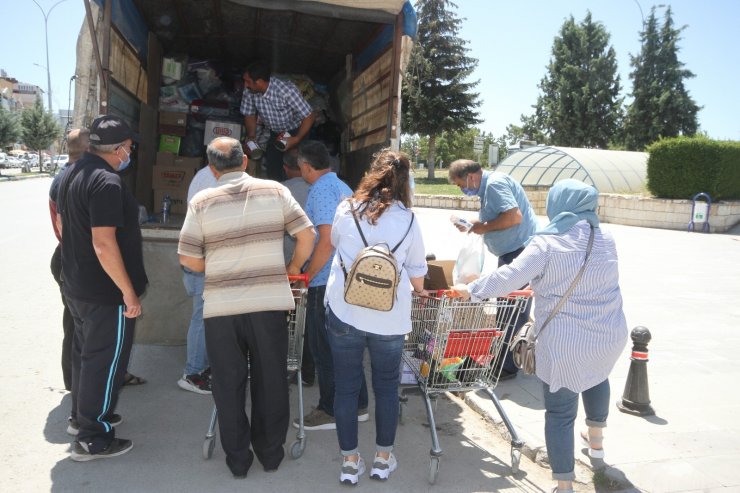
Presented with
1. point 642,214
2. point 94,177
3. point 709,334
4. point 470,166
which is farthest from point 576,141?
point 94,177

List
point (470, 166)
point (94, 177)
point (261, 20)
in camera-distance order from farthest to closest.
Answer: point (261, 20), point (470, 166), point (94, 177)

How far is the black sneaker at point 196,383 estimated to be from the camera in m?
4.81

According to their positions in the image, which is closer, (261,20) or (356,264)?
(356,264)

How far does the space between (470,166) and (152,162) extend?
175 inches

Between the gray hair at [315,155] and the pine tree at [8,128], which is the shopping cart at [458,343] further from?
the pine tree at [8,128]

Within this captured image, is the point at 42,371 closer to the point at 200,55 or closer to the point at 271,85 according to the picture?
the point at 271,85

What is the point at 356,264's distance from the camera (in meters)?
3.17

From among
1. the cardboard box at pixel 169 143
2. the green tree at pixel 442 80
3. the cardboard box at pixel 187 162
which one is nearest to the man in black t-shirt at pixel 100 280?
the cardboard box at pixel 187 162

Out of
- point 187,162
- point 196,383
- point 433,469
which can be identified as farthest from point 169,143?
point 433,469

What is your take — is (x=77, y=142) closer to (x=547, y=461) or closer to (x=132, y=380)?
(x=132, y=380)

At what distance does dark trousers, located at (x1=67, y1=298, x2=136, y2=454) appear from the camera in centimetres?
354

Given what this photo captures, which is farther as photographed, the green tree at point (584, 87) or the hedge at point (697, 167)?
the green tree at point (584, 87)

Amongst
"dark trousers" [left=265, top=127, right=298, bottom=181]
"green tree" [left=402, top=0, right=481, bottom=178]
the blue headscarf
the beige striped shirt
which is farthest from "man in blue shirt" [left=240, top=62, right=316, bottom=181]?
"green tree" [left=402, top=0, right=481, bottom=178]

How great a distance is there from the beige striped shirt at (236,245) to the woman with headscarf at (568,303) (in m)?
1.28
